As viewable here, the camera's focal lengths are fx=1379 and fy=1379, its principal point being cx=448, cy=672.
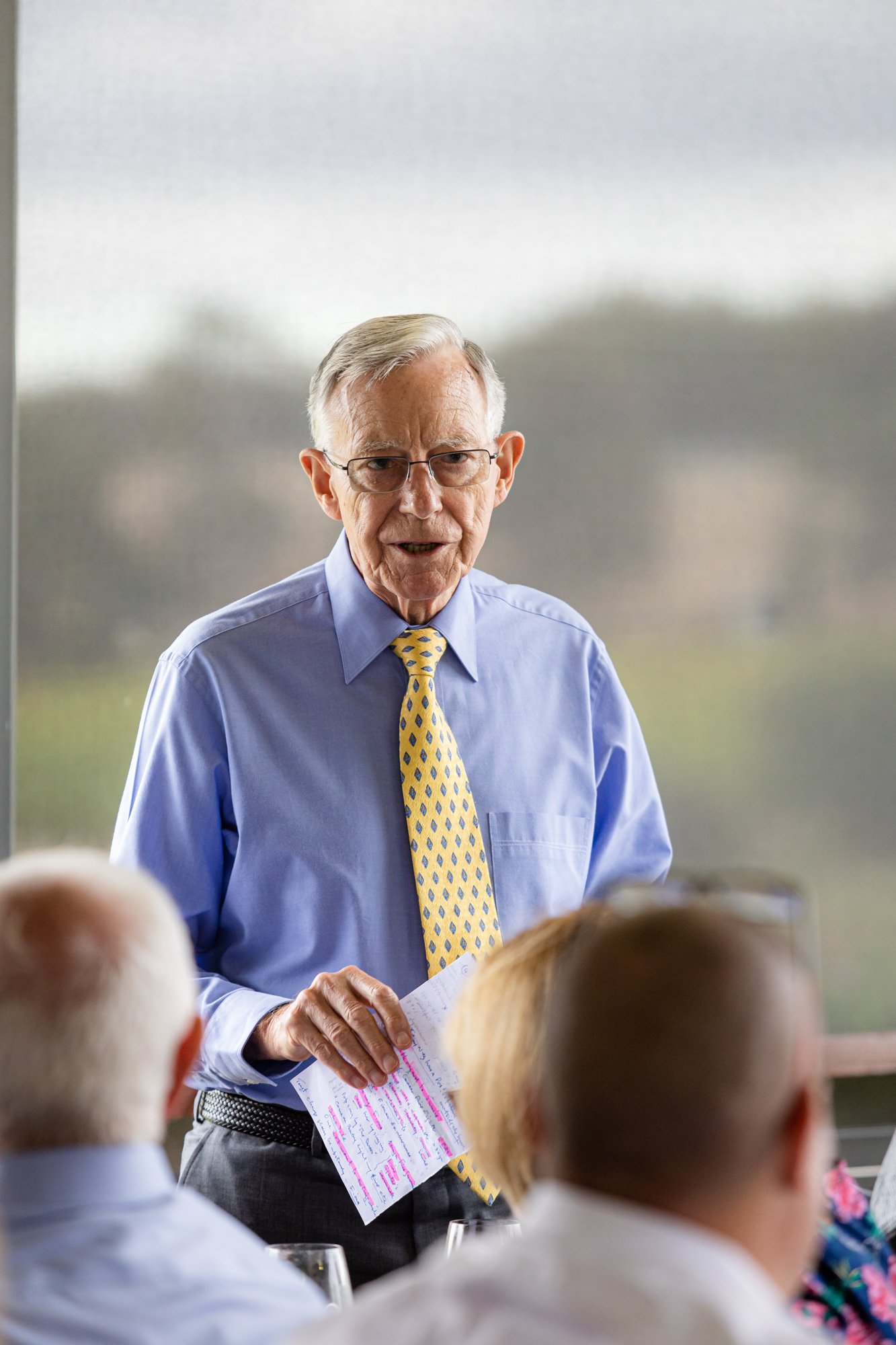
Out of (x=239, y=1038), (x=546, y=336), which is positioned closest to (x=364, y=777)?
(x=239, y=1038)

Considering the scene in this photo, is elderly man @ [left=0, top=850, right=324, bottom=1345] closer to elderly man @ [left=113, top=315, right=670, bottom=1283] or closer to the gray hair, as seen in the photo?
elderly man @ [left=113, top=315, right=670, bottom=1283]

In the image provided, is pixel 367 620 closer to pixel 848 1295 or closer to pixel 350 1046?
pixel 350 1046

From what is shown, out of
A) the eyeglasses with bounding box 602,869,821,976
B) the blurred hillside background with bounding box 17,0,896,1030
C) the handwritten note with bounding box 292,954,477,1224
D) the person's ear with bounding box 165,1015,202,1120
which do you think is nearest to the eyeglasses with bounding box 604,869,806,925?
the eyeglasses with bounding box 602,869,821,976

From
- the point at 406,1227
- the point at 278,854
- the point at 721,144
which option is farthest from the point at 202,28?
the point at 406,1227

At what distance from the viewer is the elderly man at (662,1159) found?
0.77 meters

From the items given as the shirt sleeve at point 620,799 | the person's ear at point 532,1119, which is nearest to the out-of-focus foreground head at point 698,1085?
the person's ear at point 532,1119

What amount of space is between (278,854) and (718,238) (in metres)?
1.92

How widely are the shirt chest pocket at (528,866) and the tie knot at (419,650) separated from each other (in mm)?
249

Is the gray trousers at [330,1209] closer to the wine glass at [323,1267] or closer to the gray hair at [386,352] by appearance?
the wine glass at [323,1267]

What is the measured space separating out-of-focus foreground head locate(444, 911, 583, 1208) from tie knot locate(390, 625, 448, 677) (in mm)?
921

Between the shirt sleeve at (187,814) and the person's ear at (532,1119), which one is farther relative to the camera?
the shirt sleeve at (187,814)

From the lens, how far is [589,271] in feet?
10.3

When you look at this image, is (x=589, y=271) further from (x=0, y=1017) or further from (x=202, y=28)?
(x=0, y=1017)

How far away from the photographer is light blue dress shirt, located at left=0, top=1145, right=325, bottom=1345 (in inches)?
36.4
